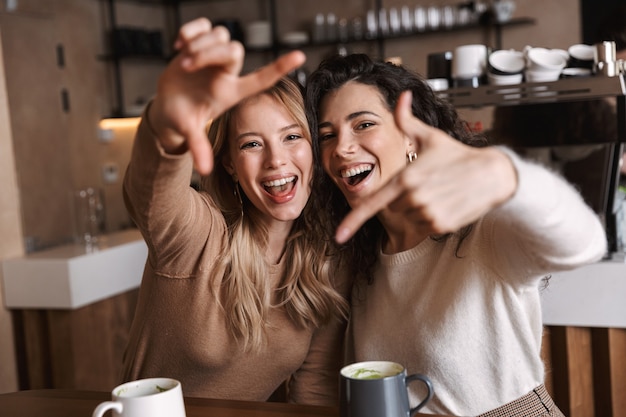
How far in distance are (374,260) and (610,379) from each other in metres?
0.88

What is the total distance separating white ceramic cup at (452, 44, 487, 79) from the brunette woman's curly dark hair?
21.8 inches

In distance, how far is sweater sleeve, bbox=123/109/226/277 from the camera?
110cm

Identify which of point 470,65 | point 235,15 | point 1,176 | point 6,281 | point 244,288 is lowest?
point 6,281

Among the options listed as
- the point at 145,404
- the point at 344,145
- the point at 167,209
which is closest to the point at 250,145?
the point at 344,145

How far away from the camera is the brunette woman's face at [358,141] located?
4.97ft

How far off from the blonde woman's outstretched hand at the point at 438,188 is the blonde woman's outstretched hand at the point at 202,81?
0.61 ft

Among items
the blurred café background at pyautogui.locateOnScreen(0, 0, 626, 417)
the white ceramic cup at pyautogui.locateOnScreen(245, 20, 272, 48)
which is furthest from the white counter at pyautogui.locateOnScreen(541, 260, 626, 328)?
the white ceramic cup at pyautogui.locateOnScreen(245, 20, 272, 48)

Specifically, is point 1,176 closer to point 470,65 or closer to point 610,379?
point 470,65

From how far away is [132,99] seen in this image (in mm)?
5066

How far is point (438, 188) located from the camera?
2.89ft

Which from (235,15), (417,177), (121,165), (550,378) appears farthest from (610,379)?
(235,15)

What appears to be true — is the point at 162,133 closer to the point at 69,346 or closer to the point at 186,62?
the point at 186,62

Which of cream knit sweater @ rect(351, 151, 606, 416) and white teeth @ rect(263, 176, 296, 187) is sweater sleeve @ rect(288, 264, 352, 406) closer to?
cream knit sweater @ rect(351, 151, 606, 416)

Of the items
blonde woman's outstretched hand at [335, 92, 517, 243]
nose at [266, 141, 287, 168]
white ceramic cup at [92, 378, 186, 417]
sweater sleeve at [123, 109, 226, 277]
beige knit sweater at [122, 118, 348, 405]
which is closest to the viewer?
blonde woman's outstretched hand at [335, 92, 517, 243]
